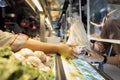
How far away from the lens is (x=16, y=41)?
194 cm

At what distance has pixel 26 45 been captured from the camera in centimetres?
203

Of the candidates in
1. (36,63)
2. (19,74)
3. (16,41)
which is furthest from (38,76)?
(16,41)

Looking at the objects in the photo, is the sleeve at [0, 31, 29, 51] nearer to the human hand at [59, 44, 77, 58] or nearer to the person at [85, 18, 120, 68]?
the human hand at [59, 44, 77, 58]

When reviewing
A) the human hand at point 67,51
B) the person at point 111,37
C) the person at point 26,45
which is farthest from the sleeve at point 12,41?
the person at point 111,37

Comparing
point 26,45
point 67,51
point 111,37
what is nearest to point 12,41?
point 26,45

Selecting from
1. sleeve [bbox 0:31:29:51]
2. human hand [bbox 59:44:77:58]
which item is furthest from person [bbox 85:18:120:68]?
sleeve [bbox 0:31:29:51]

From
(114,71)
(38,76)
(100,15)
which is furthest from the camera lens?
(100,15)

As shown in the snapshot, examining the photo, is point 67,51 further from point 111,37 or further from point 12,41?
point 111,37

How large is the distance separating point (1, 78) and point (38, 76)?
242 millimetres

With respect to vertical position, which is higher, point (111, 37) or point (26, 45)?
point (26, 45)

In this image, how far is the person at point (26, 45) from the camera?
6.25 feet

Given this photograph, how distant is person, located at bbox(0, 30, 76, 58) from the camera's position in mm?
1904

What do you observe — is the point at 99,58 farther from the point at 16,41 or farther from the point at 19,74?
the point at 19,74

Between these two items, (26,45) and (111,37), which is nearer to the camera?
(26,45)
